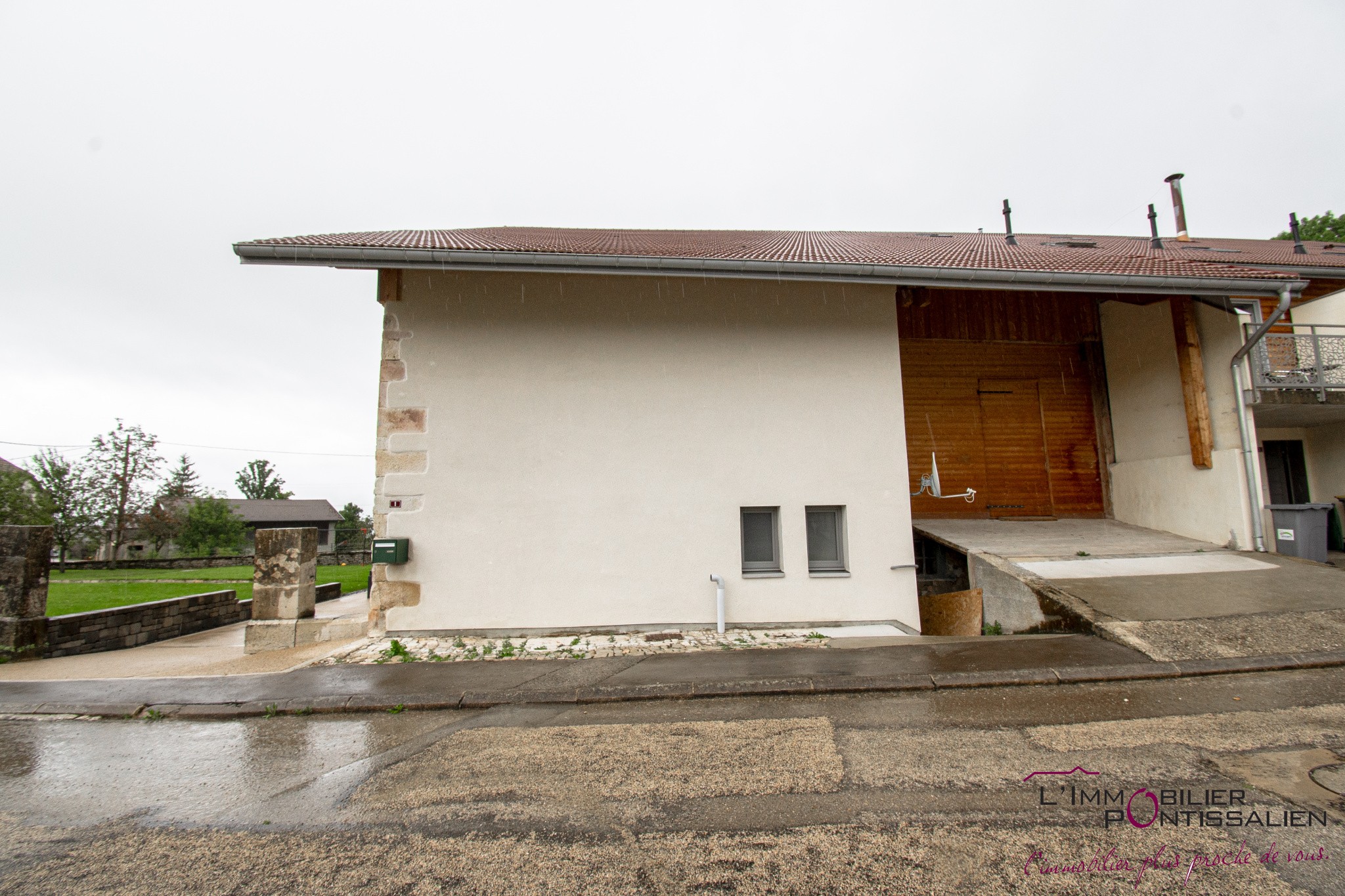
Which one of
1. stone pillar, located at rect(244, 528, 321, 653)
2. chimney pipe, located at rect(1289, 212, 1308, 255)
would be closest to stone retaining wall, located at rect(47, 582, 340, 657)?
stone pillar, located at rect(244, 528, 321, 653)

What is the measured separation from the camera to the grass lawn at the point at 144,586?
13.0m

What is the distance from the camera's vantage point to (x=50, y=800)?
306 centimetres

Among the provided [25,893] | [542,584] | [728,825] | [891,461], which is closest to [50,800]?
[25,893]

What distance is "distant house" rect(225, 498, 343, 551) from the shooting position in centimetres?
5541

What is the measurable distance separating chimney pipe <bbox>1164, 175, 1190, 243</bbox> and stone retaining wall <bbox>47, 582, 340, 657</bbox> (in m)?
22.5

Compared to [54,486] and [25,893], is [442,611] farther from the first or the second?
[54,486]

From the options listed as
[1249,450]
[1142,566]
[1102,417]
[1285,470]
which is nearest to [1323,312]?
[1285,470]

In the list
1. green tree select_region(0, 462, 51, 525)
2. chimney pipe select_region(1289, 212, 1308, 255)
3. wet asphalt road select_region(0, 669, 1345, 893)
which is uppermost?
chimney pipe select_region(1289, 212, 1308, 255)

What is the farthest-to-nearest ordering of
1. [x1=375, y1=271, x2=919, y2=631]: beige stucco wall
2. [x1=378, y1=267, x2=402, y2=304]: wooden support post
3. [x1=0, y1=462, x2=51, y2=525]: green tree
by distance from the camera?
[x1=0, y1=462, x2=51, y2=525]: green tree, [x1=378, y1=267, x2=402, y2=304]: wooden support post, [x1=375, y1=271, x2=919, y2=631]: beige stucco wall

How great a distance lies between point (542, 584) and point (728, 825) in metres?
4.38

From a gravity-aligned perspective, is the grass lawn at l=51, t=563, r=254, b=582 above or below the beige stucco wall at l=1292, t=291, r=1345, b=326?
below

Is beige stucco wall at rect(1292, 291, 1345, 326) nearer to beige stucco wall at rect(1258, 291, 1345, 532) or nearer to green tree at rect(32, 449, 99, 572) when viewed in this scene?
beige stucco wall at rect(1258, 291, 1345, 532)

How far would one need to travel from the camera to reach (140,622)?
10.0 meters

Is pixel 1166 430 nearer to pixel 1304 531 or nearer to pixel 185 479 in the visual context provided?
pixel 1304 531
